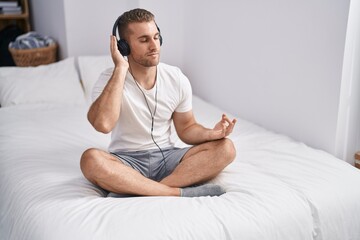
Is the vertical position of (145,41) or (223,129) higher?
(145,41)

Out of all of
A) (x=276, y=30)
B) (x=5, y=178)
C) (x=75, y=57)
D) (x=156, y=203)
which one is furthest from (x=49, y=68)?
(x=156, y=203)

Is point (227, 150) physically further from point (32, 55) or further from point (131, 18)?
point (32, 55)

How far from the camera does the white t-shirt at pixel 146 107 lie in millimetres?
1591

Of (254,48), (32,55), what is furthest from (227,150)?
(32,55)

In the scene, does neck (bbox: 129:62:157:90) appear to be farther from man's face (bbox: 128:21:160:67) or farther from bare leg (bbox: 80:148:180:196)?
bare leg (bbox: 80:148:180:196)

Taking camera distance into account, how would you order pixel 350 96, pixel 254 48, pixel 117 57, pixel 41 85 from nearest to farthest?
1. pixel 117 57
2. pixel 350 96
3. pixel 254 48
4. pixel 41 85

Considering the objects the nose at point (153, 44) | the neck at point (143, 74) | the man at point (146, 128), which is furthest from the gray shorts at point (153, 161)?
the nose at point (153, 44)

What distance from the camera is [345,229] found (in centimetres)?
149

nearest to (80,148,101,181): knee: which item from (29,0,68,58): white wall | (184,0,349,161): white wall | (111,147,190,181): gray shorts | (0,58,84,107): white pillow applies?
(111,147,190,181): gray shorts

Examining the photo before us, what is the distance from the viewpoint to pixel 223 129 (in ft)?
5.10

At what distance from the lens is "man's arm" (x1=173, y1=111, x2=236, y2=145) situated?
156cm

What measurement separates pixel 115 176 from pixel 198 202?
11.2 inches

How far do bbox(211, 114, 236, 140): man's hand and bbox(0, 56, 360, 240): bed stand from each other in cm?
17

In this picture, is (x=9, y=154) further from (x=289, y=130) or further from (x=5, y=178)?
(x=289, y=130)
